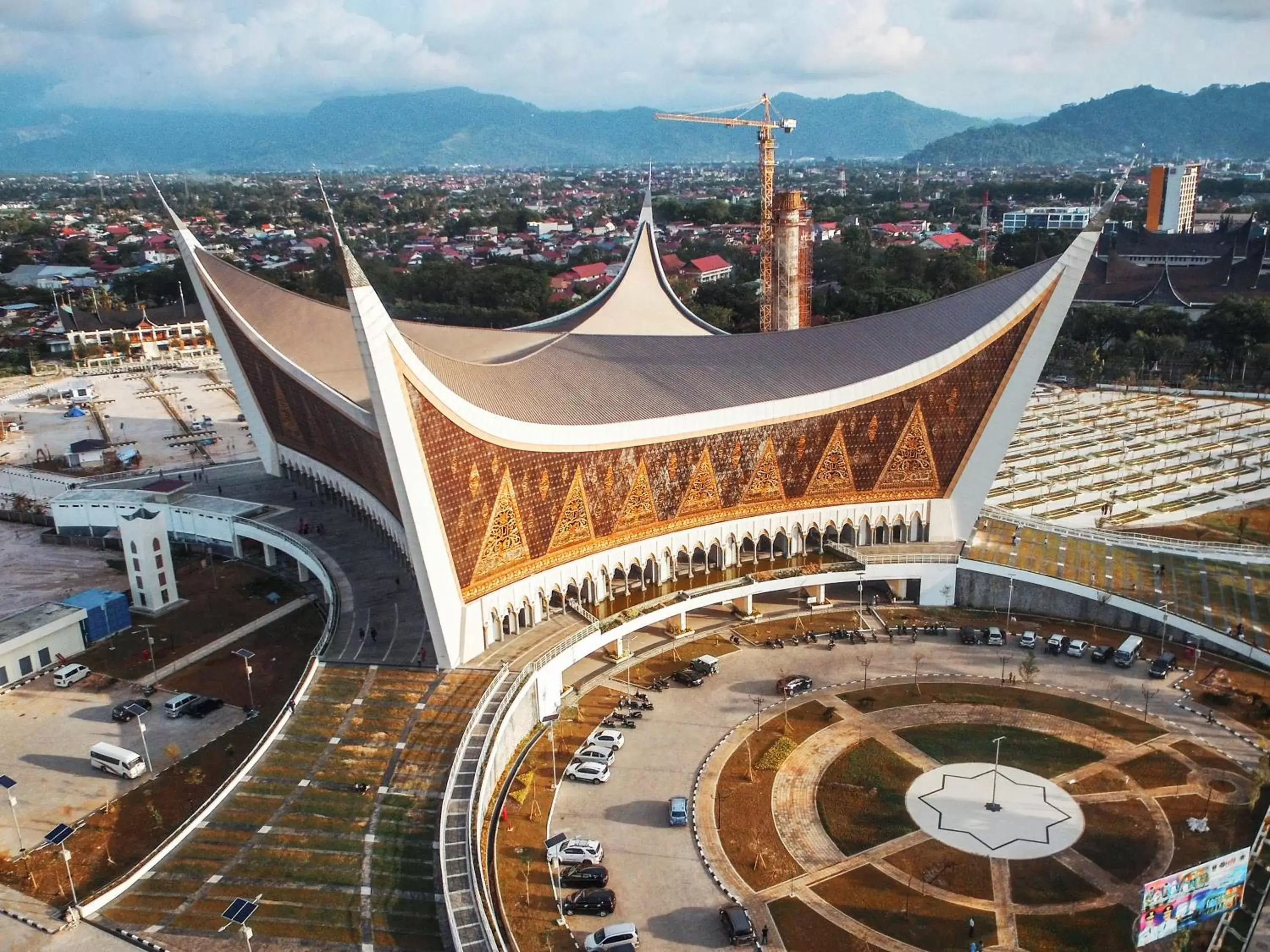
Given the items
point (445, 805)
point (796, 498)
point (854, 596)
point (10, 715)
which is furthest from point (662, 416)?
point (10, 715)

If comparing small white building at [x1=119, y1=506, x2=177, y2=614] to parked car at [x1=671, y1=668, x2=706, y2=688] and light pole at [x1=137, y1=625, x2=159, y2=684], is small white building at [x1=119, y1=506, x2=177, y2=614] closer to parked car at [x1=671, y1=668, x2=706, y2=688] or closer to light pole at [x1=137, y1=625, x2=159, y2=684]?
light pole at [x1=137, y1=625, x2=159, y2=684]

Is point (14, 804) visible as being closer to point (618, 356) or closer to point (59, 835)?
point (59, 835)

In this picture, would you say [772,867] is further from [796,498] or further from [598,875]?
[796,498]

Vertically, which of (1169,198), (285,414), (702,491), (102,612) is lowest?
(102,612)

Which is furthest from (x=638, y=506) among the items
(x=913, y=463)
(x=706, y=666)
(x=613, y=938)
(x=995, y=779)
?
(x=613, y=938)

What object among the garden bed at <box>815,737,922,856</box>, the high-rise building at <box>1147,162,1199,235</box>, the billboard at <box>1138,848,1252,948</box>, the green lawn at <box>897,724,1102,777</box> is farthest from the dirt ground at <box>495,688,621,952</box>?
the high-rise building at <box>1147,162,1199,235</box>

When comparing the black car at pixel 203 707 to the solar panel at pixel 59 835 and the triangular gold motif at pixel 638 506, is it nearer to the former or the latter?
the solar panel at pixel 59 835
